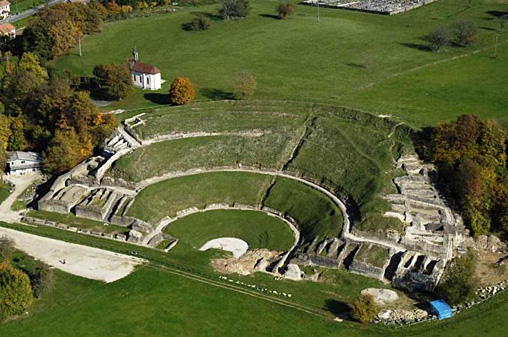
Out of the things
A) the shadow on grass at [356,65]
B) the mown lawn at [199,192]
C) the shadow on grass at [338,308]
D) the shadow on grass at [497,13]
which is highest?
the shadow on grass at [497,13]

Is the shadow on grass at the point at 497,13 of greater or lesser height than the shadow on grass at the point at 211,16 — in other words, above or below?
below

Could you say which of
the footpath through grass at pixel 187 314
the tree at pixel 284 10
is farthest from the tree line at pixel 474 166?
the tree at pixel 284 10

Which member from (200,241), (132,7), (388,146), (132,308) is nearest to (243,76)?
(388,146)

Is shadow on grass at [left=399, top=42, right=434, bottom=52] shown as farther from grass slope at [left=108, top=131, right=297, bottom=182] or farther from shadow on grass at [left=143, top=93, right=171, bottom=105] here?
shadow on grass at [left=143, top=93, right=171, bottom=105]

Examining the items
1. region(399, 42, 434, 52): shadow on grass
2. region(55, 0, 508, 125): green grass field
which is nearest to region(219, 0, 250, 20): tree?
region(55, 0, 508, 125): green grass field

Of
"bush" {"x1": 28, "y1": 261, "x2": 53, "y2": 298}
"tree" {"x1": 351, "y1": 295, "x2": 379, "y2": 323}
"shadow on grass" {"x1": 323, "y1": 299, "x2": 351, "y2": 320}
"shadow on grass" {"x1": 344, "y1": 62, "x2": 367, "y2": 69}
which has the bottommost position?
"shadow on grass" {"x1": 323, "y1": 299, "x2": 351, "y2": 320}

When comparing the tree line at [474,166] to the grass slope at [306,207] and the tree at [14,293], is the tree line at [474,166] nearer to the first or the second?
the grass slope at [306,207]

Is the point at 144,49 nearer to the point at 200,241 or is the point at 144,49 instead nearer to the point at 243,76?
the point at 243,76
